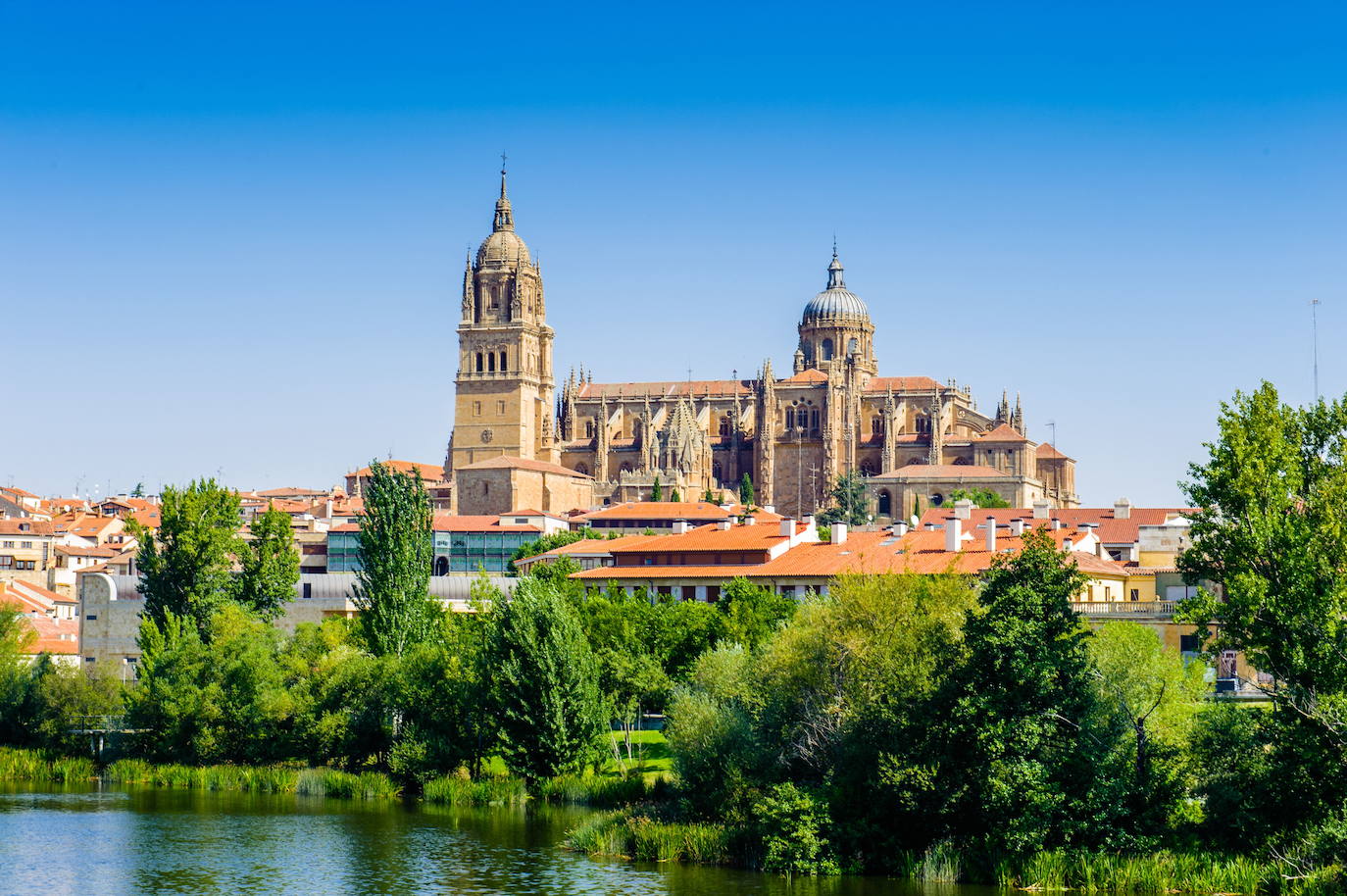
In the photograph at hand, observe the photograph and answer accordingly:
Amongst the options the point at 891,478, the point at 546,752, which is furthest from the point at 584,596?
the point at 891,478

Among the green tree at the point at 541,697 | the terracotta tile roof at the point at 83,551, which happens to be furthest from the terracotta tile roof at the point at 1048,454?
the green tree at the point at 541,697

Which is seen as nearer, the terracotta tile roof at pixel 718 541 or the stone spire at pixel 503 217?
the terracotta tile roof at pixel 718 541

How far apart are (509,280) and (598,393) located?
12.7m

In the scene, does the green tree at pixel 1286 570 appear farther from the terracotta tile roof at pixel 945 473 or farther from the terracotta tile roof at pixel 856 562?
the terracotta tile roof at pixel 945 473

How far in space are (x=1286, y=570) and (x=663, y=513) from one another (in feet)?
246

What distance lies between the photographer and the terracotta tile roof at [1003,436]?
127250 mm

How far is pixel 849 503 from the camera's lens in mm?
121250

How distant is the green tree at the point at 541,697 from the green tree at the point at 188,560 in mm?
16866

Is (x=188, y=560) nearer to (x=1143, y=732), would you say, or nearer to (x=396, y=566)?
(x=396, y=566)

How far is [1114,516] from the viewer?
273 feet

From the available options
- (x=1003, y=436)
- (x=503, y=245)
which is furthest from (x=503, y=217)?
(x=1003, y=436)

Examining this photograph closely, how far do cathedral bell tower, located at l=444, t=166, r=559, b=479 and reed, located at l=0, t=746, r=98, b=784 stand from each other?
87.5 metres

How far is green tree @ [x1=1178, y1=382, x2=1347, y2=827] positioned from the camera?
28.6m

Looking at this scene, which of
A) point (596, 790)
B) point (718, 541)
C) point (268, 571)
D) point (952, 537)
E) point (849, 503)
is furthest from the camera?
point (849, 503)
